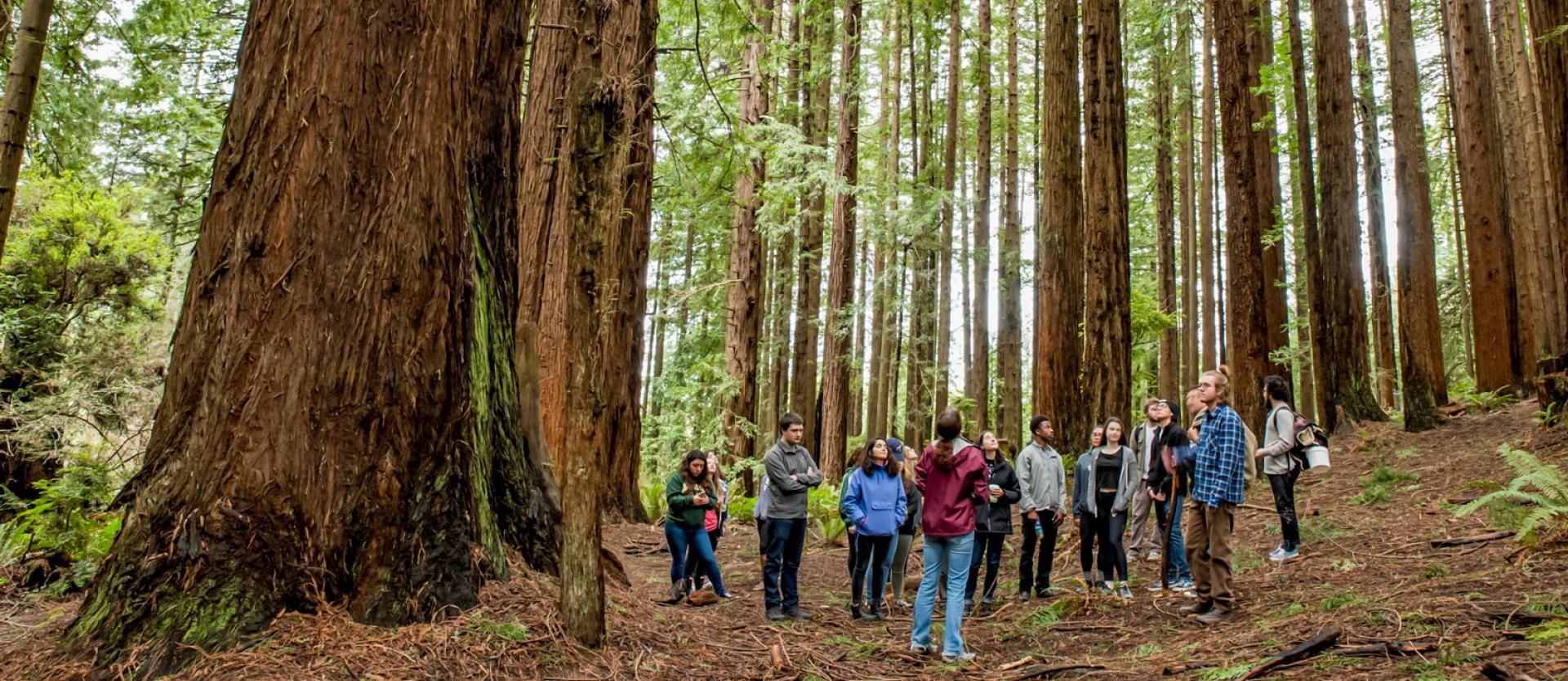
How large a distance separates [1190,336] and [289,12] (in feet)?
86.5

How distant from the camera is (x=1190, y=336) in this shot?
26.4m

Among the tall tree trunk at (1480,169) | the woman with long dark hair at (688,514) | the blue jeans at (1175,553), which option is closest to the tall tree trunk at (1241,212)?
the tall tree trunk at (1480,169)

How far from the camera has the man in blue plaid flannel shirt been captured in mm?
6754

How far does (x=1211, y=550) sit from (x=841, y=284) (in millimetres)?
10214

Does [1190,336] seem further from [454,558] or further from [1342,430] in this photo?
A: [454,558]

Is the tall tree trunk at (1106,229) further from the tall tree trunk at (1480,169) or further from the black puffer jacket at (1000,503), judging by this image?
the tall tree trunk at (1480,169)

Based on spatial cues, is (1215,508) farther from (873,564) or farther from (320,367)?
(320,367)

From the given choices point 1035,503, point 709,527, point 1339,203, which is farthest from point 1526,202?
point 709,527

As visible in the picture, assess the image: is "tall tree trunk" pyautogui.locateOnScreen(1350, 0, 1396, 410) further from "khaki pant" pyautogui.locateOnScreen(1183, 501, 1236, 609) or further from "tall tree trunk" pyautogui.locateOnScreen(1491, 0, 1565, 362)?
"khaki pant" pyautogui.locateOnScreen(1183, 501, 1236, 609)

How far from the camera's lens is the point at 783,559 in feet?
26.7

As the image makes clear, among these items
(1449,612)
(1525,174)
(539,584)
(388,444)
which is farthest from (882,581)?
(1525,174)

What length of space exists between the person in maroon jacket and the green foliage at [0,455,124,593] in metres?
6.58

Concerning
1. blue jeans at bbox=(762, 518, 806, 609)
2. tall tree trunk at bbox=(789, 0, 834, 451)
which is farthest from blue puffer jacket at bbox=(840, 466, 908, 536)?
tall tree trunk at bbox=(789, 0, 834, 451)

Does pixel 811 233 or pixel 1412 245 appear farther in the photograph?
pixel 811 233
